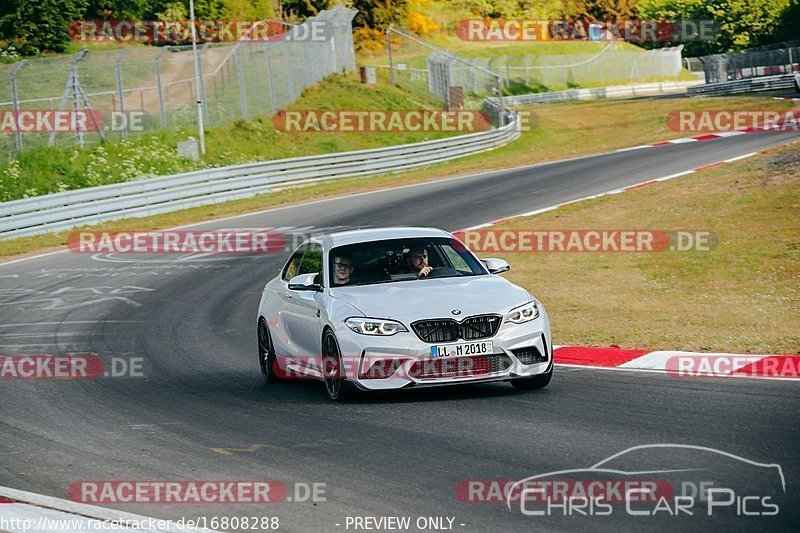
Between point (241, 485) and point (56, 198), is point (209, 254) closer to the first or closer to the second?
point (56, 198)

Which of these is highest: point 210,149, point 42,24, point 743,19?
point 42,24

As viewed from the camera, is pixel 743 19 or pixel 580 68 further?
pixel 743 19

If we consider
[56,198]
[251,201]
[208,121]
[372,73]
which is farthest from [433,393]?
[372,73]

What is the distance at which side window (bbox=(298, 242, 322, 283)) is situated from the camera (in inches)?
461

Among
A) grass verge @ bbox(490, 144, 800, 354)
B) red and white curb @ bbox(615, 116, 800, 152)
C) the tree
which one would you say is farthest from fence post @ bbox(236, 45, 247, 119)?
the tree

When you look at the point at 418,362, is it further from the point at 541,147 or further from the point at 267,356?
the point at 541,147

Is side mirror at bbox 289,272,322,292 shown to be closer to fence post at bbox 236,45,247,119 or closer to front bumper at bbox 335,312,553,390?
front bumper at bbox 335,312,553,390

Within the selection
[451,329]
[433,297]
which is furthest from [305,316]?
[451,329]

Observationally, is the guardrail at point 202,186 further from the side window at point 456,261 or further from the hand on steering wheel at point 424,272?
the hand on steering wheel at point 424,272

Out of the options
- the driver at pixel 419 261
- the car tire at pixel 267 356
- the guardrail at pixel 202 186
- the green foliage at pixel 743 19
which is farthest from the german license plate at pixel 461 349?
the green foliage at pixel 743 19

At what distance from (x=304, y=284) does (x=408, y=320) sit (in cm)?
155

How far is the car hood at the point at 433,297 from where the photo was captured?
10.0 metres

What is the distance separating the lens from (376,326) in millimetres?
9977

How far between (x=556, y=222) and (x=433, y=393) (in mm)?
16189
